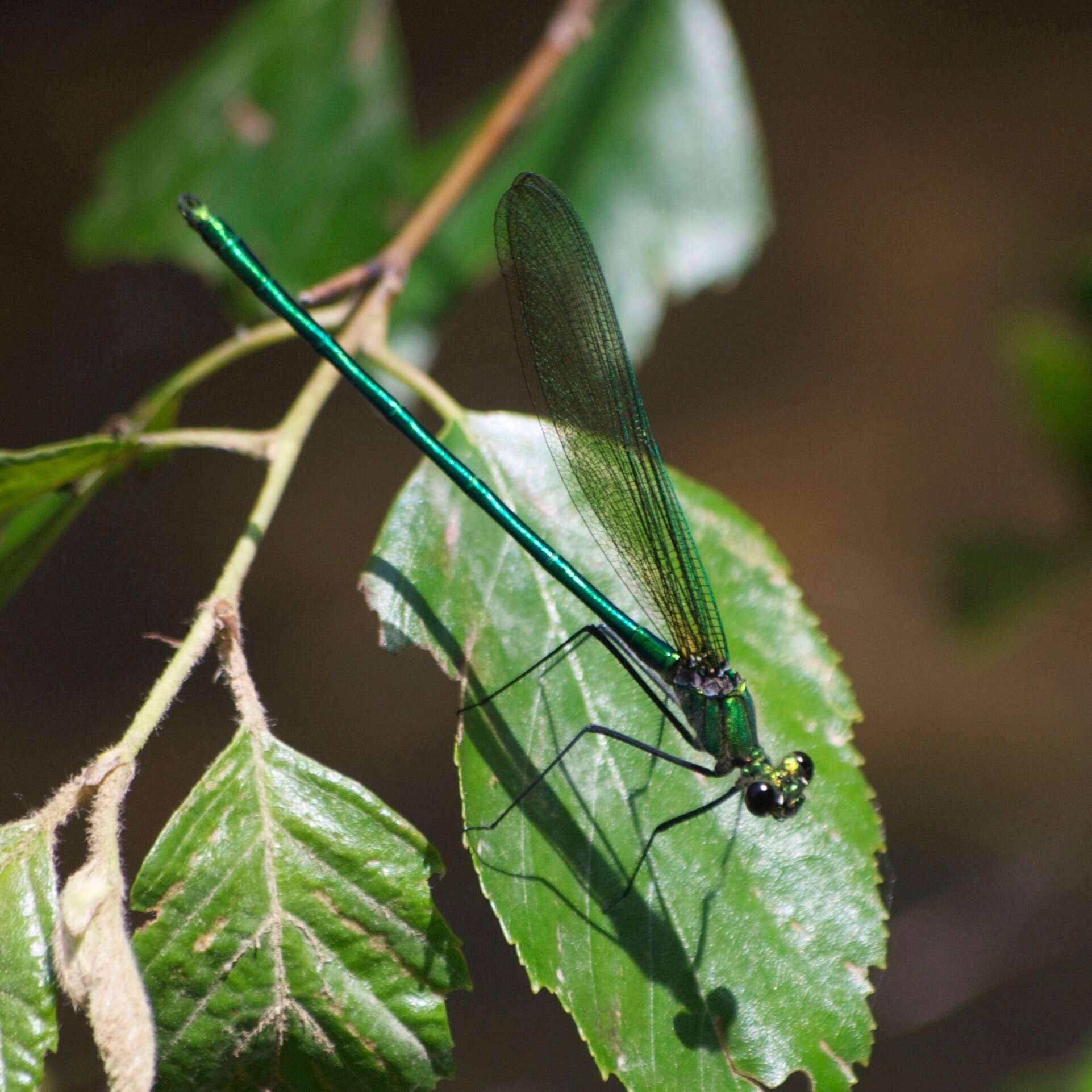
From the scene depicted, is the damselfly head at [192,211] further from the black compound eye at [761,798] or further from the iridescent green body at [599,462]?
the black compound eye at [761,798]

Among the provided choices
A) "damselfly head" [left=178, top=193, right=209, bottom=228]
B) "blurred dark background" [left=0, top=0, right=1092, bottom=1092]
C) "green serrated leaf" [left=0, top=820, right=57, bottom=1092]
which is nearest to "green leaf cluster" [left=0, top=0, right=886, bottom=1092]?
"green serrated leaf" [left=0, top=820, right=57, bottom=1092]

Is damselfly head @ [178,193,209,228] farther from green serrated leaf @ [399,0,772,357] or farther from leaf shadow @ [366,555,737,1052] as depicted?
leaf shadow @ [366,555,737,1052]

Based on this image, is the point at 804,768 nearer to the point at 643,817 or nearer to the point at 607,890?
the point at 643,817

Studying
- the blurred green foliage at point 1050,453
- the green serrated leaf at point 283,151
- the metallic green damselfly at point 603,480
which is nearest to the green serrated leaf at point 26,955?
the metallic green damselfly at point 603,480

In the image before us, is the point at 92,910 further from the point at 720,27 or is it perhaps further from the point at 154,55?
the point at 154,55

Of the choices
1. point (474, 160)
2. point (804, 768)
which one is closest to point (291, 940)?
point (804, 768)

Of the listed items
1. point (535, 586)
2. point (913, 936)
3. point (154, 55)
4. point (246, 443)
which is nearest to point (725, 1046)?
point (535, 586)

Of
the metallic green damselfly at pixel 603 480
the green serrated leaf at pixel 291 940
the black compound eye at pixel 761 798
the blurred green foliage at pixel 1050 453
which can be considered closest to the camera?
the green serrated leaf at pixel 291 940
